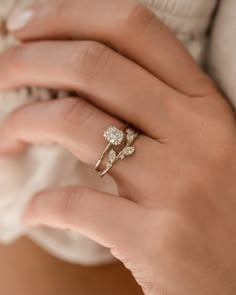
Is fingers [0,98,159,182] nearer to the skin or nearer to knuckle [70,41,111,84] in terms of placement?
knuckle [70,41,111,84]

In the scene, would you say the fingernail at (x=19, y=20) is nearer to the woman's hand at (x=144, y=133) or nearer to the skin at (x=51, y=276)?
the woman's hand at (x=144, y=133)

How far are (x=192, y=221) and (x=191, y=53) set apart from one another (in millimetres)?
Answer: 185

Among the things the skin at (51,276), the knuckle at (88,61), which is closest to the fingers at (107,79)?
the knuckle at (88,61)

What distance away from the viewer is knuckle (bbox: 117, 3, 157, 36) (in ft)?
1.79

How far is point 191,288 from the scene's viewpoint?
1.74ft

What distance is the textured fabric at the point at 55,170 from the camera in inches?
22.6

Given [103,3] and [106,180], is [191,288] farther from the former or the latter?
[103,3]

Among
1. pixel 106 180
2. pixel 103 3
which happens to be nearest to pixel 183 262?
pixel 106 180

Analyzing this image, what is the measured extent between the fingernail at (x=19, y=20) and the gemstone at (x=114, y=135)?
0.45ft

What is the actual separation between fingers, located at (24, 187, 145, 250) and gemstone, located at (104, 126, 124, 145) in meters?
0.06

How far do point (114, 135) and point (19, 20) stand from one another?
0.15 m

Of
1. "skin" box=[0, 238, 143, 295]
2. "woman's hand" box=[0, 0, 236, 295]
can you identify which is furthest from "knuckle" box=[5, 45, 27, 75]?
"skin" box=[0, 238, 143, 295]

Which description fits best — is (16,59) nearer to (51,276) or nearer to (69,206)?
(69,206)

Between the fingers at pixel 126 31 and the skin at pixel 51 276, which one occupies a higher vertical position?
the fingers at pixel 126 31
